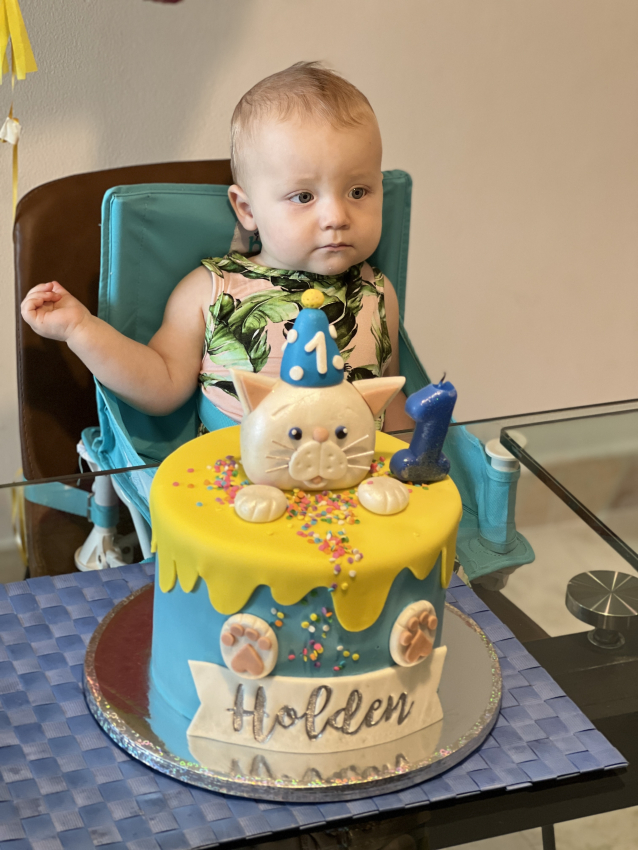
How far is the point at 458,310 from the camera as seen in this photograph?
239 cm

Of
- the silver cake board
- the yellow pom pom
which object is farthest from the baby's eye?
the silver cake board

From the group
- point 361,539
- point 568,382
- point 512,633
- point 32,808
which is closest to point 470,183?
point 568,382

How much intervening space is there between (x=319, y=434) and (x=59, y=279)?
2.70ft

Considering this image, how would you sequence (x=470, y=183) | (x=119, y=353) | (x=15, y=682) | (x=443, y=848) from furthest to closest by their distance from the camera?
(x=470, y=183)
(x=119, y=353)
(x=15, y=682)
(x=443, y=848)

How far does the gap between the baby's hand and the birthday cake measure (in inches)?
21.2

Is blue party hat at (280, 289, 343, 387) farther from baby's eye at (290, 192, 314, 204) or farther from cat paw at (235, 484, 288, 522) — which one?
baby's eye at (290, 192, 314, 204)

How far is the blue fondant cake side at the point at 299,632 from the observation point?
2.49 ft

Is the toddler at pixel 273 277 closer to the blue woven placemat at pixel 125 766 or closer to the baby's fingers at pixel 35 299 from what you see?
the baby's fingers at pixel 35 299

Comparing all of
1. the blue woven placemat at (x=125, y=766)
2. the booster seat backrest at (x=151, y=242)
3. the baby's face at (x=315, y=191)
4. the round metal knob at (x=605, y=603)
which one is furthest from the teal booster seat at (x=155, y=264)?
the blue woven placemat at (x=125, y=766)

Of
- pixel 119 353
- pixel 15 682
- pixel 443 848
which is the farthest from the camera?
pixel 119 353

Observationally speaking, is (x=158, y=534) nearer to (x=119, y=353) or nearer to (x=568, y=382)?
(x=119, y=353)

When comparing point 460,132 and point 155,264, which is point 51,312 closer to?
point 155,264

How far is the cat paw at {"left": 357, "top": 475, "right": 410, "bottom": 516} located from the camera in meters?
0.79

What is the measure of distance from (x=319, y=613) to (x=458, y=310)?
1.72 meters
